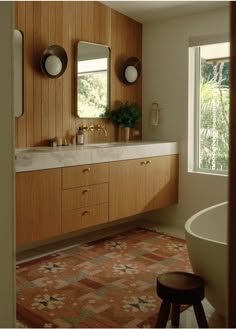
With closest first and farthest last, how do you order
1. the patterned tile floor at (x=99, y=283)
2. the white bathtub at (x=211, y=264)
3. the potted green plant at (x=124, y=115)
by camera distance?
the white bathtub at (x=211, y=264), the patterned tile floor at (x=99, y=283), the potted green plant at (x=124, y=115)

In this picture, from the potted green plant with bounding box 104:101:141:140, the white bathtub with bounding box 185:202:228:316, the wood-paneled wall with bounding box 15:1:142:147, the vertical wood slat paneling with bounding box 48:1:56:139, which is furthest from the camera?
the potted green plant with bounding box 104:101:141:140

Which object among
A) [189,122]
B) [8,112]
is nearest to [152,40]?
[189,122]

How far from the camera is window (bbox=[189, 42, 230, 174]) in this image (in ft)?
14.5

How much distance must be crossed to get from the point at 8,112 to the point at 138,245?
2580 mm

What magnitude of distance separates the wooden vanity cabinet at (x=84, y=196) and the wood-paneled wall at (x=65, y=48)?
1.92ft

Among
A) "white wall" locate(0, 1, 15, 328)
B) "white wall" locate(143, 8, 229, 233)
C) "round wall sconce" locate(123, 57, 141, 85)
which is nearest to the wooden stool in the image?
"white wall" locate(0, 1, 15, 328)

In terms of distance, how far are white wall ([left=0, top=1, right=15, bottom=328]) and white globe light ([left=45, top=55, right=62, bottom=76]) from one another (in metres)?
2.12

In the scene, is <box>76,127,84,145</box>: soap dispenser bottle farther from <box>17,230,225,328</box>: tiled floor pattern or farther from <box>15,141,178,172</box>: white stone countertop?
<box>17,230,225,328</box>: tiled floor pattern

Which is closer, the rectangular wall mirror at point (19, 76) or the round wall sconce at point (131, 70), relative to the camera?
the rectangular wall mirror at point (19, 76)

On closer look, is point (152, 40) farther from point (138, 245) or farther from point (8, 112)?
point (8, 112)

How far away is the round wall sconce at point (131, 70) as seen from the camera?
15.1 ft

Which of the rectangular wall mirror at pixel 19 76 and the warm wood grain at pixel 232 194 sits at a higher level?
the rectangular wall mirror at pixel 19 76

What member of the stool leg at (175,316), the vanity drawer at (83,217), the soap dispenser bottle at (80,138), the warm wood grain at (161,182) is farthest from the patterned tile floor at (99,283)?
the soap dispenser bottle at (80,138)

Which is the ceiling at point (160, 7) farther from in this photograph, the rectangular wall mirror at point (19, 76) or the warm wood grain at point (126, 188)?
the warm wood grain at point (126, 188)
